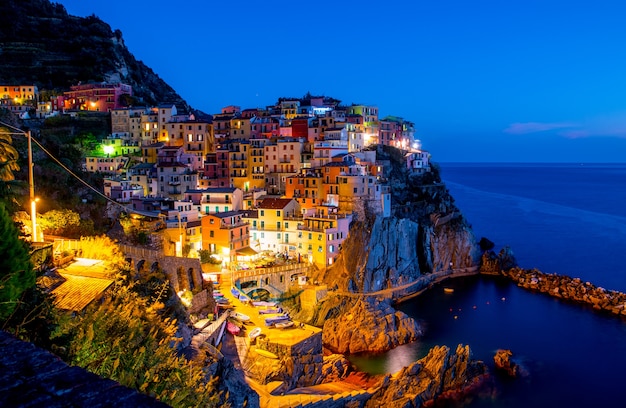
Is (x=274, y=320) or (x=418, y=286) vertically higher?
(x=274, y=320)

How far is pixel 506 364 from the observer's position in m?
24.9

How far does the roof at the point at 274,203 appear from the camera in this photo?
35656 mm

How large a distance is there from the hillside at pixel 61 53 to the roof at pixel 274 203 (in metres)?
30.2

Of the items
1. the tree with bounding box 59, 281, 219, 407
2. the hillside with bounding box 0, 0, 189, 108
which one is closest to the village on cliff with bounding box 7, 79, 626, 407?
the tree with bounding box 59, 281, 219, 407

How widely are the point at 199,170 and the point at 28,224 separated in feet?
101

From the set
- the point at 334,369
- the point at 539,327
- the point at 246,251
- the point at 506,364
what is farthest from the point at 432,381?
the point at 246,251

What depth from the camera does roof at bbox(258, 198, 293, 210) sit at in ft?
117

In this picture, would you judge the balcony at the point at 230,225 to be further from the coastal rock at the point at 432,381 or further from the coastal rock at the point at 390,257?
the coastal rock at the point at 432,381

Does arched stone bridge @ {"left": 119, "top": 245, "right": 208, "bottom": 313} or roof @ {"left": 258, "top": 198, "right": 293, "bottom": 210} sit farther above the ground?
roof @ {"left": 258, "top": 198, "right": 293, "bottom": 210}

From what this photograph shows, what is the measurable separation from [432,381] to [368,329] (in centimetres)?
664

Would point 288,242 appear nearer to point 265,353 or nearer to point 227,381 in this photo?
point 265,353

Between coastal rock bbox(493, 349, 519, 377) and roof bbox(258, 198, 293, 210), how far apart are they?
54.6ft

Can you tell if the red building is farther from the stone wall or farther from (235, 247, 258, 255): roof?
the stone wall

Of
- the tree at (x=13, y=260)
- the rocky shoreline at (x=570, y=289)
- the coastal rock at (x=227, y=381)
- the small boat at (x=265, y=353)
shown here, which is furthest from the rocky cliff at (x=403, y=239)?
the tree at (x=13, y=260)
